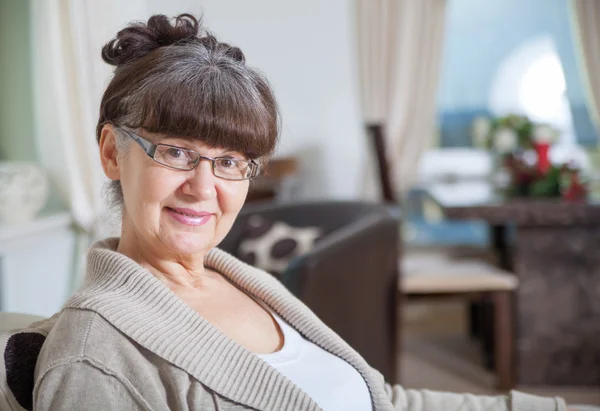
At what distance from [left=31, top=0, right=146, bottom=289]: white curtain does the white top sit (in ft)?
5.12

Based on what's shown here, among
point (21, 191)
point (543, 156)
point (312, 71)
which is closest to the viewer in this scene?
point (21, 191)

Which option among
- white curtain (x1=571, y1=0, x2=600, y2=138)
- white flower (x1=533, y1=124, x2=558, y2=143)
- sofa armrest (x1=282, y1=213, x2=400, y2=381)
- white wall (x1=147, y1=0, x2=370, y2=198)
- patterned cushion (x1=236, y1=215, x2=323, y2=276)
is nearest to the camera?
sofa armrest (x1=282, y1=213, x2=400, y2=381)

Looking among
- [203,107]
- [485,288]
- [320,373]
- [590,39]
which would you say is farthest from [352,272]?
[590,39]

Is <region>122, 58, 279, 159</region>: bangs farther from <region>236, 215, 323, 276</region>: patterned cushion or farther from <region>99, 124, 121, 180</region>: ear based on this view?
<region>236, 215, 323, 276</region>: patterned cushion

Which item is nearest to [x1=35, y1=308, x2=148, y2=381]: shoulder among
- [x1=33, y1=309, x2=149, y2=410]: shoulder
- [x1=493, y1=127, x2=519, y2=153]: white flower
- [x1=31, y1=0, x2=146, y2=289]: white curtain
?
[x1=33, y1=309, x2=149, y2=410]: shoulder

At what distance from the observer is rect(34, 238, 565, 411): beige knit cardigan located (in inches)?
33.8

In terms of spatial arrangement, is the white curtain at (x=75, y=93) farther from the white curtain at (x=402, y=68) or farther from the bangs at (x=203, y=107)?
the white curtain at (x=402, y=68)

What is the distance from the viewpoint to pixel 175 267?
110 cm

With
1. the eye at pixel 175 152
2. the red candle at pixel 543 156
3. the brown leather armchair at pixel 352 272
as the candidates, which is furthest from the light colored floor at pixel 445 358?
the eye at pixel 175 152

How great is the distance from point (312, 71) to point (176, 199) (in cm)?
380

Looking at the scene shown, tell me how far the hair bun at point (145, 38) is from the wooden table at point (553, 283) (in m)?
2.28

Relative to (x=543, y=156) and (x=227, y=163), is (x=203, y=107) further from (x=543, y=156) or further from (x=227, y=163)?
(x=543, y=156)

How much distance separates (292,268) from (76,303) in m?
1.31

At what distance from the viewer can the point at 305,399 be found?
3.30ft
